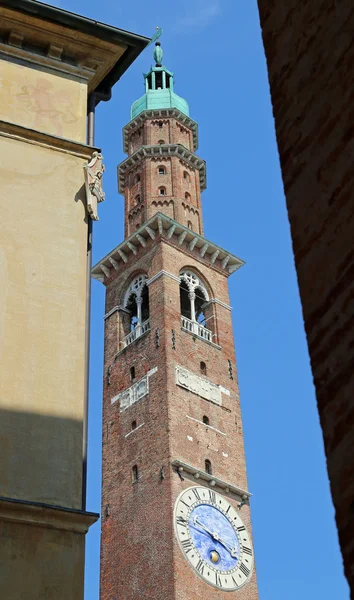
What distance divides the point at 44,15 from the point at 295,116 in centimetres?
526

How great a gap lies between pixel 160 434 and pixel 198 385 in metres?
2.67

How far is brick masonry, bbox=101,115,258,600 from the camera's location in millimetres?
26828

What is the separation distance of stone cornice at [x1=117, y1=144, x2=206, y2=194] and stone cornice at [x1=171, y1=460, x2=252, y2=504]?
14792mm

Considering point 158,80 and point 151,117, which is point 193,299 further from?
point 158,80

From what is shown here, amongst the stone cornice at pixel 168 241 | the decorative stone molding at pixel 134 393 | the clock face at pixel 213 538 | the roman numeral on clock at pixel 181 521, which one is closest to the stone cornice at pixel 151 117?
the stone cornice at pixel 168 241

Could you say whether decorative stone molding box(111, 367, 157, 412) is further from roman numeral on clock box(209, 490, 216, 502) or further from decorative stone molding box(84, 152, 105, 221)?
decorative stone molding box(84, 152, 105, 221)

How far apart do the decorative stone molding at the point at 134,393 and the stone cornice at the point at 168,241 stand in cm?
554

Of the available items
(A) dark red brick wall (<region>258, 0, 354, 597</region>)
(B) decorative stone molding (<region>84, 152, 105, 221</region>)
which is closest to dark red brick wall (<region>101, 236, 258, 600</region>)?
(B) decorative stone molding (<region>84, 152, 105, 221</region>)

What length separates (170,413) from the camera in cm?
2891

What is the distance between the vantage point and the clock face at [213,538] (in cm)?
2694

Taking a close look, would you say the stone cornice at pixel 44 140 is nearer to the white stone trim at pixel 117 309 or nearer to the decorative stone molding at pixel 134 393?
the decorative stone molding at pixel 134 393

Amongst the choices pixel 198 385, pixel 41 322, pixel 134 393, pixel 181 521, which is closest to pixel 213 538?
pixel 181 521

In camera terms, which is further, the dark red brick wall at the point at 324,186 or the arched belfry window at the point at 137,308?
the arched belfry window at the point at 137,308

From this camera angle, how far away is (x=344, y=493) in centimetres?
310
